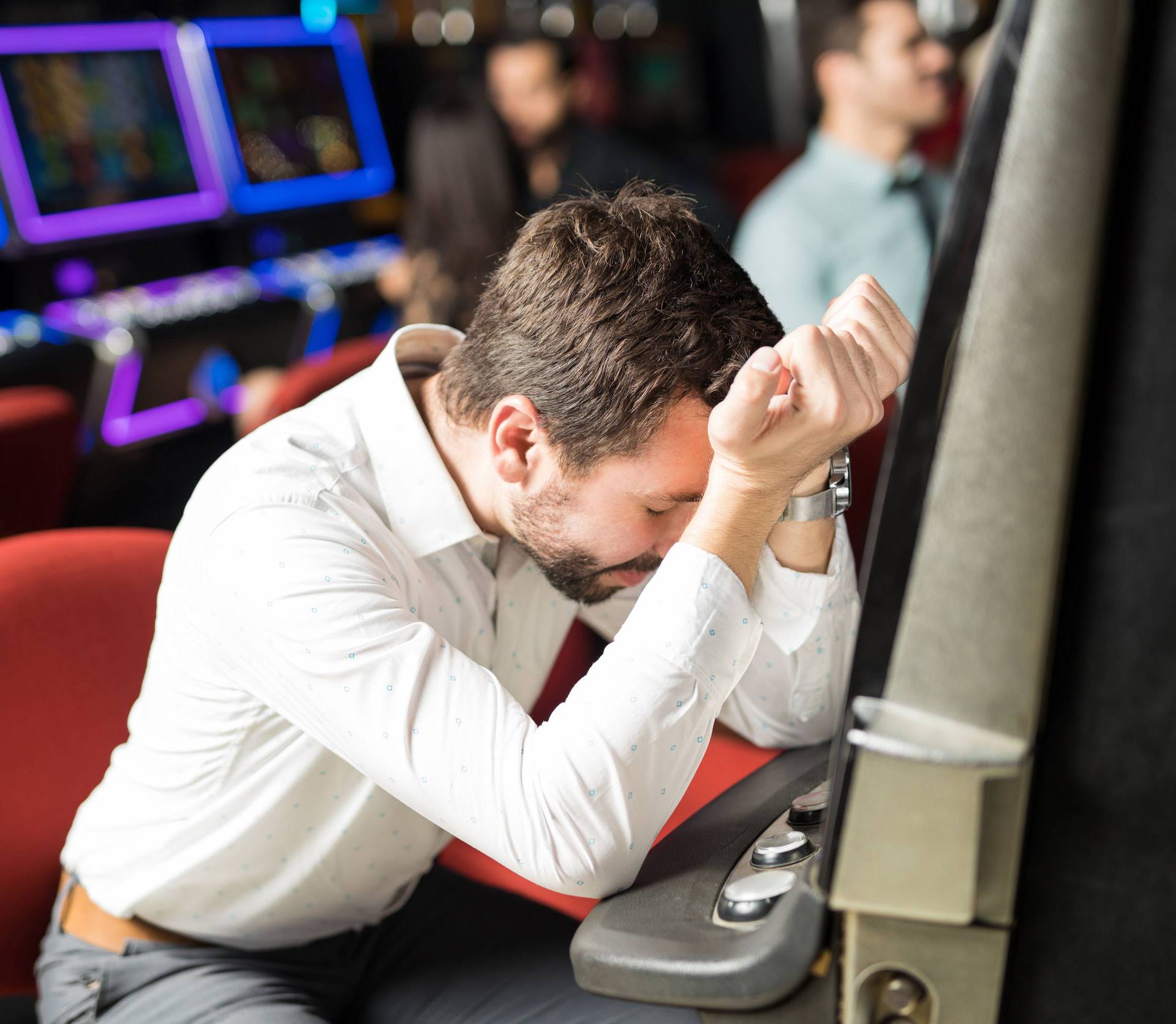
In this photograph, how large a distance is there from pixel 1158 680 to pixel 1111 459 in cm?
10

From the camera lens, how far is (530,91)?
10.7 ft

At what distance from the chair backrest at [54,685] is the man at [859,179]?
133cm

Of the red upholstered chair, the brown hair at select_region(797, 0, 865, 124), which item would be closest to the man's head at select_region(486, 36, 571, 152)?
the brown hair at select_region(797, 0, 865, 124)

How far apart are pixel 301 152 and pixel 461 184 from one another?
1.40 m

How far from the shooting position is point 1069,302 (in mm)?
467

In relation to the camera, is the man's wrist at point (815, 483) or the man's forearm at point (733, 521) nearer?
the man's forearm at point (733, 521)

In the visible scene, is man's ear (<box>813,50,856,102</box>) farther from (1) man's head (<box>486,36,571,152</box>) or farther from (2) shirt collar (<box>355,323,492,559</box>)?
(2) shirt collar (<box>355,323,492,559</box>)

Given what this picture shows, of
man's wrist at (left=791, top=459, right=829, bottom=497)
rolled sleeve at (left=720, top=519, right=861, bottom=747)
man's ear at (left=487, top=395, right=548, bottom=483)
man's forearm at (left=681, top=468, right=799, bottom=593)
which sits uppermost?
man's ear at (left=487, top=395, right=548, bottom=483)

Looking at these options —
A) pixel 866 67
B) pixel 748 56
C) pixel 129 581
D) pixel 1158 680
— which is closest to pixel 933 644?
pixel 1158 680

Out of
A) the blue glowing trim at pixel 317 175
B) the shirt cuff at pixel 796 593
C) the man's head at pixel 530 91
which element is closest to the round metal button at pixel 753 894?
the shirt cuff at pixel 796 593

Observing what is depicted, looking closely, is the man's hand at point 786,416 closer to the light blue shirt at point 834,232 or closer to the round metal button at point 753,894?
the round metal button at point 753,894

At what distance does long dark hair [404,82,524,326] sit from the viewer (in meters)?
2.73

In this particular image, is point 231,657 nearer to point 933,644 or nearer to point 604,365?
point 604,365

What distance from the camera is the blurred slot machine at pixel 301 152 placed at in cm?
369
